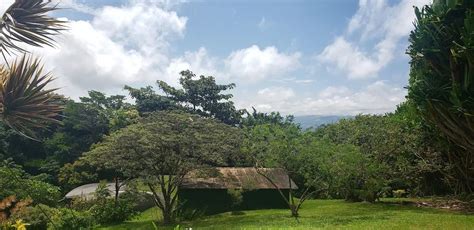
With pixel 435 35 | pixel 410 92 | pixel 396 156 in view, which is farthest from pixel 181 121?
pixel 396 156

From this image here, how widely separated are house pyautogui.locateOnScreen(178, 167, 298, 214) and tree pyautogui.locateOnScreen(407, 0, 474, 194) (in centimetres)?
1196

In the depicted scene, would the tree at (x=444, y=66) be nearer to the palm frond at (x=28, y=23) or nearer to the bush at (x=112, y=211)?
the palm frond at (x=28, y=23)

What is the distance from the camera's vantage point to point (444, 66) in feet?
54.6

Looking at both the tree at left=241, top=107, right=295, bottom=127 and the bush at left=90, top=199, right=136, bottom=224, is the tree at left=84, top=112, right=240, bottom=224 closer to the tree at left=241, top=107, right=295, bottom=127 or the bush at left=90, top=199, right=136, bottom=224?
the bush at left=90, top=199, right=136, bottom=224

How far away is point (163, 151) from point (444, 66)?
14773mm

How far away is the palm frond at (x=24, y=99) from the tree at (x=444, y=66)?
533 inches

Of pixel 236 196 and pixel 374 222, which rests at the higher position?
pixel 236 196

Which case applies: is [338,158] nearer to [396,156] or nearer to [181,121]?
[396,156]

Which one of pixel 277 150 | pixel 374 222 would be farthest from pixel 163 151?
pixel 374 222

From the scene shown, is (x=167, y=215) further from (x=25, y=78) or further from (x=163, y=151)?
(x=25, y=78)

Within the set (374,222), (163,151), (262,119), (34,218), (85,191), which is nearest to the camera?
(374,222)

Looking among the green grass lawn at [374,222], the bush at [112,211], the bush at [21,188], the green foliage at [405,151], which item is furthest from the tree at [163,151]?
the green foliage at [405,151]

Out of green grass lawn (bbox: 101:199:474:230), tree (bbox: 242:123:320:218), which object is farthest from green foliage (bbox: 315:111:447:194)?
tree (bbox: 242:123:320:218)

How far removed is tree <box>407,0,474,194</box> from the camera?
15539 millimetres
